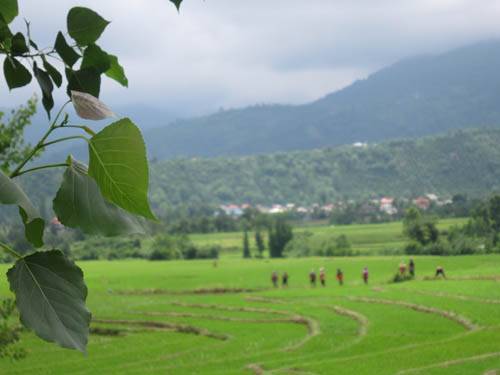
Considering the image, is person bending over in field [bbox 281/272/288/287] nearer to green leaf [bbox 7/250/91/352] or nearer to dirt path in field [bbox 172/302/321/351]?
dirt path in field [bbox 172/302/321/351]

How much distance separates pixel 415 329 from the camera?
17.0 meters

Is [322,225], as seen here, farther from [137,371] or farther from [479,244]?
[137,371]

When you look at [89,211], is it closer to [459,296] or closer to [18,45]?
[18,45]

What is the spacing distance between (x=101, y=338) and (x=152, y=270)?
70.2 ft

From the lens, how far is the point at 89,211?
68 centimetres

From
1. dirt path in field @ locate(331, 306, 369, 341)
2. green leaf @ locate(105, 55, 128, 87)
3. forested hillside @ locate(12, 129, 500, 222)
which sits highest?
forested hillside @ locate(12, 129, 500, 222)

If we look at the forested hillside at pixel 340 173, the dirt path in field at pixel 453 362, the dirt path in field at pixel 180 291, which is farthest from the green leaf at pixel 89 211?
the forested hillside at pixel 340 173

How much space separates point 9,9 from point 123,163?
204 millimetres

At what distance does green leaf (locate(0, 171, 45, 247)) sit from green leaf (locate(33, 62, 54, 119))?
17 centimetres

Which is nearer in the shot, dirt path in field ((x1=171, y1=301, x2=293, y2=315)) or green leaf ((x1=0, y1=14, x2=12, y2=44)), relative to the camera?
green leaf ((x1=0, y1=14, x2=12, y2=44))

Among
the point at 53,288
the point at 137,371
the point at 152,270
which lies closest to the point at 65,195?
the point at 53,288

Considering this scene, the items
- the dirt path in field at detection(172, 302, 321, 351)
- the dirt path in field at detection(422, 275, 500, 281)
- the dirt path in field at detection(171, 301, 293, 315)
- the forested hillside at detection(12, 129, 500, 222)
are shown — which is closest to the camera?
the dirt path in field at detection(172, 302, 321, 351)

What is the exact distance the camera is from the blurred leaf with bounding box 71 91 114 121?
0.66 metres

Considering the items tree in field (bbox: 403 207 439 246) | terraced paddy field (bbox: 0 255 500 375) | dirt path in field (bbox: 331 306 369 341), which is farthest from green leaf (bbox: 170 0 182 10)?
tree in field (bbox: 403 207 439 246)
